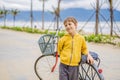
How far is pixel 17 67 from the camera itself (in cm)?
968

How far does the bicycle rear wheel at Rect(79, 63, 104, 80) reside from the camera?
5.35 m

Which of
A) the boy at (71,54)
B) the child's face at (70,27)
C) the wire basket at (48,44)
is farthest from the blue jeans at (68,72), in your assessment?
the wire basket at (48,44)

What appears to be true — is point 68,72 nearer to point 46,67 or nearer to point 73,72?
point 73,72

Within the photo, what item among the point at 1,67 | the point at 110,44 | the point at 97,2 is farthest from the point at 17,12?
the point at 1,67

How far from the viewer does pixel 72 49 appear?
202 inches

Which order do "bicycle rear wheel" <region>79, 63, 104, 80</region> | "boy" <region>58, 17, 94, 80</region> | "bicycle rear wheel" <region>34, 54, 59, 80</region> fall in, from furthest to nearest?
"bicycle rear wheel" <region>34, 54, 59, 80</region> < "bicycle rear wheel" <region>79, 63, 104, 80</region> < "boy" <region>58, 17, 94, 80</region>

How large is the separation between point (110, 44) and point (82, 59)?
1256 centimetres

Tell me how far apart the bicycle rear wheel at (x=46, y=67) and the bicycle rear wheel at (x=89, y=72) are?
87cm

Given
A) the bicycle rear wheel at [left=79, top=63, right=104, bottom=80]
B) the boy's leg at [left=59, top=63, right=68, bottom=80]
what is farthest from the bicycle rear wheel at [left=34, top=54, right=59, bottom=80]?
the boy's leg at [left=59, top=63, right=68, bottom=80]

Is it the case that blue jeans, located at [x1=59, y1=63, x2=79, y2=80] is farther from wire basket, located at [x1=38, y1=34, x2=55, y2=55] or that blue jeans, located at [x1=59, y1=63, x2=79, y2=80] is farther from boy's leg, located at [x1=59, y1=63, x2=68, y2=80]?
wire basket, located at [x1=38, y1=34, x2=55, y2=55]

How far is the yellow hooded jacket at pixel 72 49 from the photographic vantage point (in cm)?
512

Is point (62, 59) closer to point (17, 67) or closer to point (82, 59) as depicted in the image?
point (82, 59)

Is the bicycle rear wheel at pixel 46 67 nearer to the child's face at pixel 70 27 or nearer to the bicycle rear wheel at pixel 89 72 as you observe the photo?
the bicycle rear wheel at pixel 89 72

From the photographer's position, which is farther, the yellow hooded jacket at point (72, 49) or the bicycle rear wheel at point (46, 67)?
the bicycle rear wheel at point (46, 67)
